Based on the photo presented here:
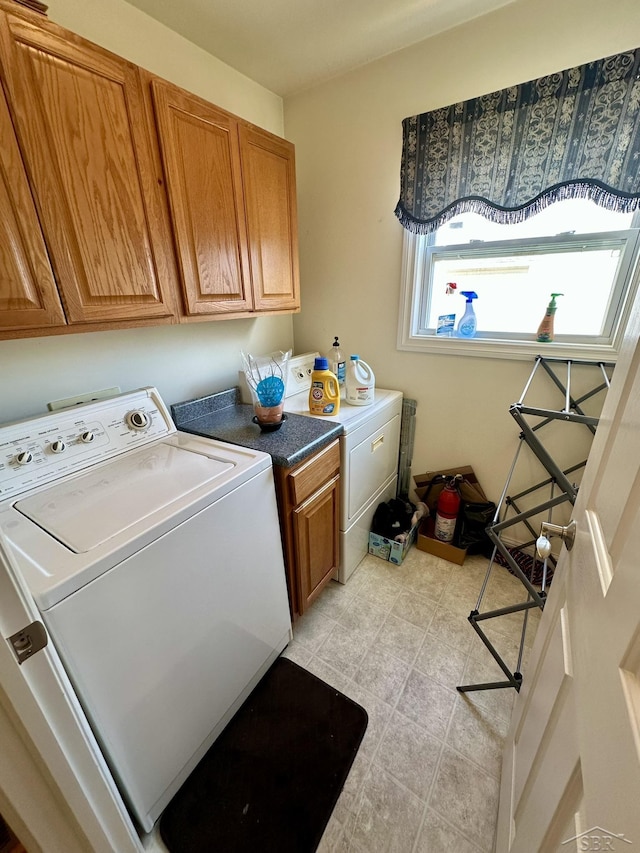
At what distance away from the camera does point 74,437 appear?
3.80 feet

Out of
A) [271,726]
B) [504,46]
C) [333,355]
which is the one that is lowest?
[271,726]

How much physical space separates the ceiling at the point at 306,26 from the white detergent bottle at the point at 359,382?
1366mm

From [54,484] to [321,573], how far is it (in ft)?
3.75

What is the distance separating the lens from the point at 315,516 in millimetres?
1473

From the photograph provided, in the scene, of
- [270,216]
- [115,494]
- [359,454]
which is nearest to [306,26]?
[270,216]

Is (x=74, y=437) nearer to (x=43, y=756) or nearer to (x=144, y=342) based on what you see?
(x=144, y=342)

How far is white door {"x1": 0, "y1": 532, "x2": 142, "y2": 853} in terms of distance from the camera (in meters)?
0.56

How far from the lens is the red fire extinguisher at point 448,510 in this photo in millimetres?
1943

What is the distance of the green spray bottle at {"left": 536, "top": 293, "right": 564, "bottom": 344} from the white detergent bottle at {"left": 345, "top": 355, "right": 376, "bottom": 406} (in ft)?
2.66

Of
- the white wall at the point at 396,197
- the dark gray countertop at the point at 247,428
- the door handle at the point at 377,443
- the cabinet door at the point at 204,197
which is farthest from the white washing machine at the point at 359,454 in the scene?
the cabinet door at the point at 204,197

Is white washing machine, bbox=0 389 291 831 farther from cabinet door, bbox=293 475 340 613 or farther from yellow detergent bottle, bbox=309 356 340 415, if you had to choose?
yellow detergent bottle, bbox=309 356 340 415

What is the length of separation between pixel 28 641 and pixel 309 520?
0.97 metres

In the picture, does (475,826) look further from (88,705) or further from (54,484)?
(54,484)

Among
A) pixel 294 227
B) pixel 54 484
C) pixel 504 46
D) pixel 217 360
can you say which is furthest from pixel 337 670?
pixel 504 46
